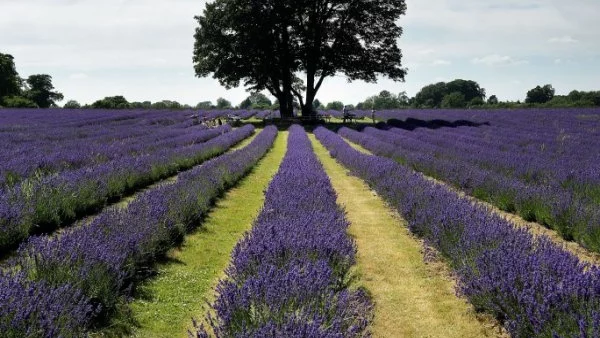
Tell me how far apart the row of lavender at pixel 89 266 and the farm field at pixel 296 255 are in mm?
17

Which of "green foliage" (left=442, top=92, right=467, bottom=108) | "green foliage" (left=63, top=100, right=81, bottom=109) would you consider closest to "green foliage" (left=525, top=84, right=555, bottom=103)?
"green foliage" (left=442, top=92, right=467, bottom=108)

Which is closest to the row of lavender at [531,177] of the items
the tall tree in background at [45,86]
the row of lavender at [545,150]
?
the row of lavender at [545,150]

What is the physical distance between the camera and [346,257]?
4.06 metres

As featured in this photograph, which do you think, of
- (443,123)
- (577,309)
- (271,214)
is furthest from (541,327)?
(443,123)

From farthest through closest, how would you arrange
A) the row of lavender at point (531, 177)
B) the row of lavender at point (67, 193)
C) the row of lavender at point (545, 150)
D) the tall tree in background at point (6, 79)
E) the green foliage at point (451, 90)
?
the green foliage at point (451, 90) → the tall tree in background at point (6, 79) → the row of lavender at point (545, 150) → the row of lavender at point (531, 177) → the row of lavender at point (67, 193)

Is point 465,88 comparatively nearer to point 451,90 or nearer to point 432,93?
point 451,90

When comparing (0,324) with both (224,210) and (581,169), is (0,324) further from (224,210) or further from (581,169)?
(581,169)

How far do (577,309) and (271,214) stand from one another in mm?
3111

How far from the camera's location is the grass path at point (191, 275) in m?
3.64

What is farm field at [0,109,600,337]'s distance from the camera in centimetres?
288

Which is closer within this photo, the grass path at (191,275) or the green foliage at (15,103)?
the grass path at (191,275)

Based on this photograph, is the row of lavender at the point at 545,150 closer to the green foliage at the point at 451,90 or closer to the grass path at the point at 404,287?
the grass path at the point at 404,287

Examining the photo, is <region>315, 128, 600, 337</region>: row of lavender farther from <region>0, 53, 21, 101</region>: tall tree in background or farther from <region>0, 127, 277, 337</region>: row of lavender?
<region>0, 53, 21, 101</region>: tall tree in background

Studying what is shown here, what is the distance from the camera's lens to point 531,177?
929 cm
